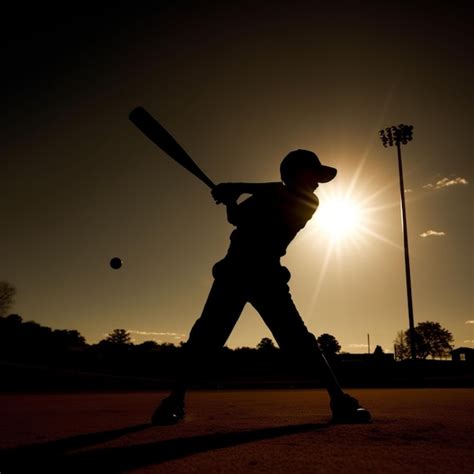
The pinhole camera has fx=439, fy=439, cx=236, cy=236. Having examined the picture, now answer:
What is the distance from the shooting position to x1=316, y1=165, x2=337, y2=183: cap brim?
394 centimetres

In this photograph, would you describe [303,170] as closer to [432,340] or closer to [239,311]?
[239,311]

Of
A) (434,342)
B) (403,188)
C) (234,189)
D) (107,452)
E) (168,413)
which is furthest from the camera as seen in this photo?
(434,342)

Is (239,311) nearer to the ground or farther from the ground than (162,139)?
nearer to the ground

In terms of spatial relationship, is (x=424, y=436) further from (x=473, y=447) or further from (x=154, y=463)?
(x=154, y=463)

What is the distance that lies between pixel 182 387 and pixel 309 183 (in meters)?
2.07

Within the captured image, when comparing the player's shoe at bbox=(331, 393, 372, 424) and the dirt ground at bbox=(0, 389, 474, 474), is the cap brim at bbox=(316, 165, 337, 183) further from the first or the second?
the dirt ground at bbox=(0, 389, 474, 474)

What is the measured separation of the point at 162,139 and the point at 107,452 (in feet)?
9.41

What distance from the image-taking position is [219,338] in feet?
12.1

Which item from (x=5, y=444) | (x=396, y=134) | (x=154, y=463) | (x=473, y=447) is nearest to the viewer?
(x=154, y=463)

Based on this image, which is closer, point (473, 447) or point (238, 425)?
point (473, 447)

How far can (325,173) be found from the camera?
3.95 metres

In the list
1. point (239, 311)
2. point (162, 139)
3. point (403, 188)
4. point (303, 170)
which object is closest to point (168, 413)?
point (239, 311)

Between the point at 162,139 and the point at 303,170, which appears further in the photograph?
the point at 162,139

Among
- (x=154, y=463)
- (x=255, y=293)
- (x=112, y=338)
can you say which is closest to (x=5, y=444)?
(x=154, y=463)
